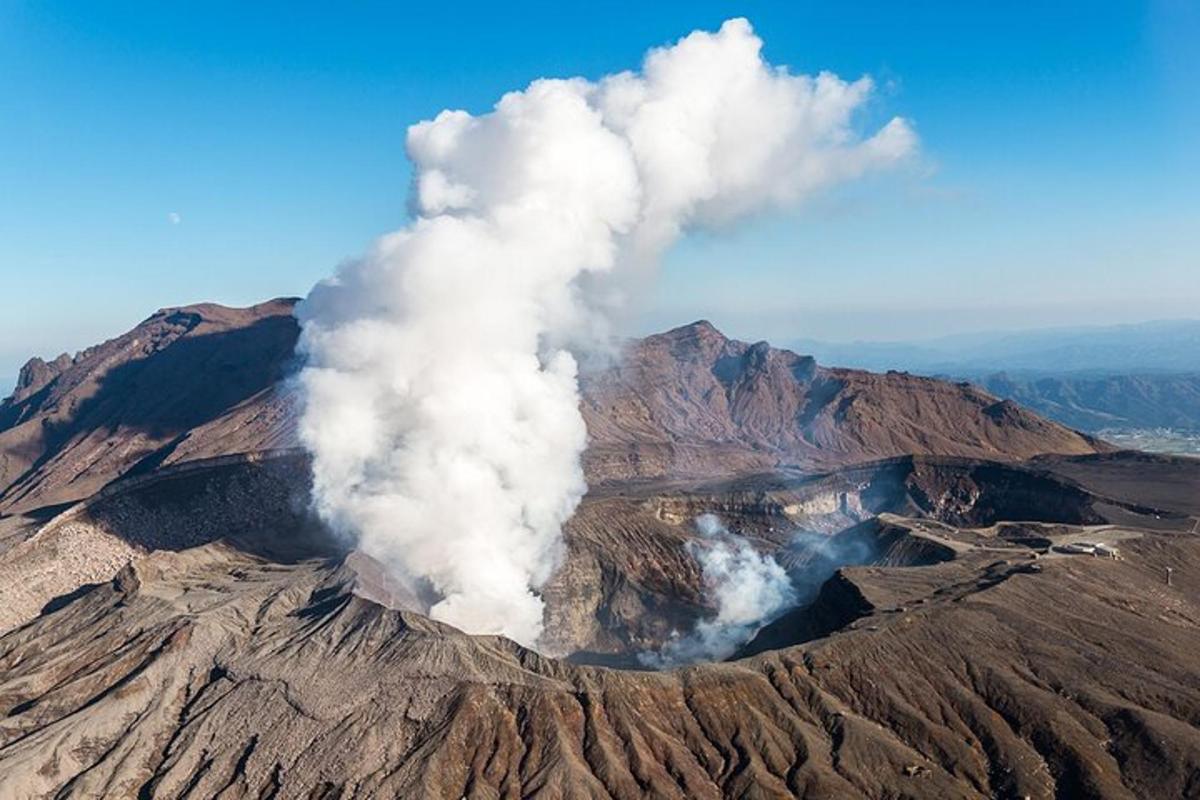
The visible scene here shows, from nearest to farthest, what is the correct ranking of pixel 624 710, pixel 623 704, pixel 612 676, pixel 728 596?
pixel 624 710 → pixel 623 704 → pixel 612 676 → pixel 728 596

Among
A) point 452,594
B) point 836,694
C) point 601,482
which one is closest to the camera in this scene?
point 836,694

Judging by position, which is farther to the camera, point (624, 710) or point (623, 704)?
point (623, 704)

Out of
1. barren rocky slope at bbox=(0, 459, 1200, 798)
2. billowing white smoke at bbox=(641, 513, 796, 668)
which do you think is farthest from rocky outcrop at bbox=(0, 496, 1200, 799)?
billowing white smoke at bbox=(641, 513, 796, 668)

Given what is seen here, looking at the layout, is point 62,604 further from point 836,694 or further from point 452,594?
point 836,694

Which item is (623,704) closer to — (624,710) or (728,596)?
(624,710)

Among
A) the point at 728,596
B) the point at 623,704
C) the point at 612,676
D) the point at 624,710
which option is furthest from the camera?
the point at 728,596

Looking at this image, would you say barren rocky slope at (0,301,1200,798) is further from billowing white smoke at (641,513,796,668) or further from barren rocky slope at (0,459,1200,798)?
billowing white smoke at (641,513,796,668)

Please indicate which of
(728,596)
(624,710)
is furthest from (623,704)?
(728,596)

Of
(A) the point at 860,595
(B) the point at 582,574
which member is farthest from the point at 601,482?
(A) the point at 860,595

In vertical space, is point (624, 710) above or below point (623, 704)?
below
